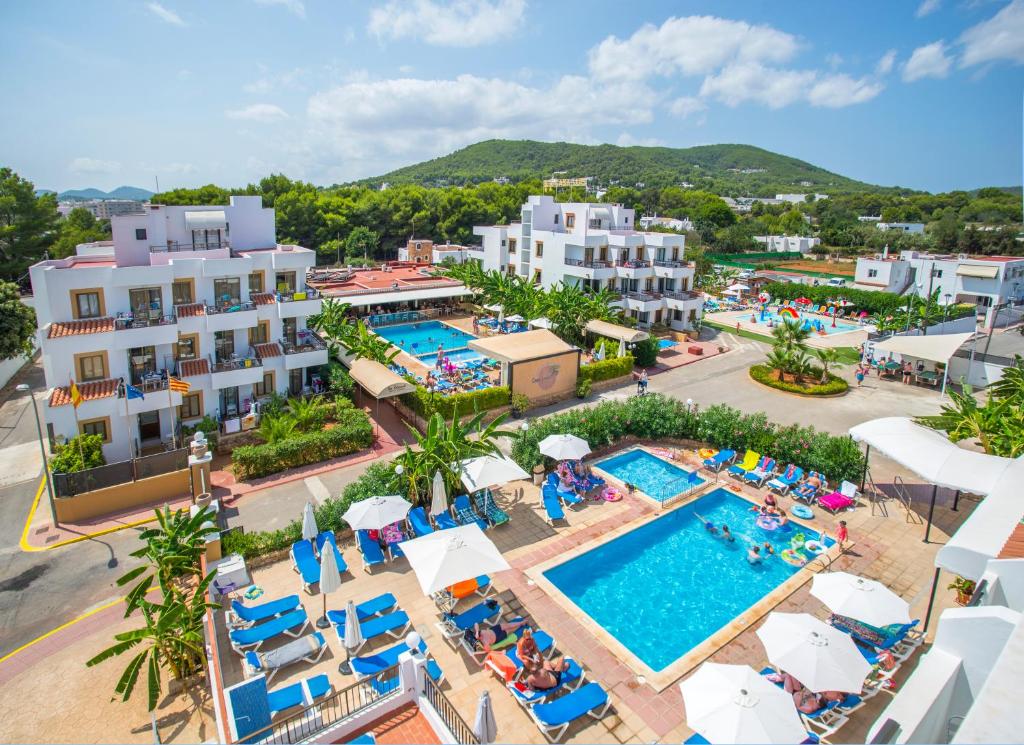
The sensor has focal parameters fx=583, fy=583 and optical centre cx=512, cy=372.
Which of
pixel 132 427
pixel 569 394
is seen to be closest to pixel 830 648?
pixel 569 394

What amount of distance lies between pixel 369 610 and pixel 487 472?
20.2 ft

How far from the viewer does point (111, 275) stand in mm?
22406

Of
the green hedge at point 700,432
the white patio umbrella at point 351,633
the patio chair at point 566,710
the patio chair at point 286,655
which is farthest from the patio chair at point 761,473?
the patio chair at point 286,655

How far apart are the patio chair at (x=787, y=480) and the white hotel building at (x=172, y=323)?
66.4 feet

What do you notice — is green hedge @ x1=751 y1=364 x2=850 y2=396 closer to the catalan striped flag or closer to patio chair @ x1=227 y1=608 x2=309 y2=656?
patio chair @ x1=227 y1=608 x2=309 y2=656

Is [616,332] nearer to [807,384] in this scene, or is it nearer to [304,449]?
[807,384]

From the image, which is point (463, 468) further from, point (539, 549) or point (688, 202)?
point (688, 202)

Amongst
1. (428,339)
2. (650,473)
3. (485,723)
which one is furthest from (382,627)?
(428,339)

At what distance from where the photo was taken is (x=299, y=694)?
1186 cm

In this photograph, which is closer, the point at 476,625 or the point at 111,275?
the point at 476,625

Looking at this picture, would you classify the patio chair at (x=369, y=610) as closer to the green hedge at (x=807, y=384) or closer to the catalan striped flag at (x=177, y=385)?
the catalan striped flag at (x=177, y=385)

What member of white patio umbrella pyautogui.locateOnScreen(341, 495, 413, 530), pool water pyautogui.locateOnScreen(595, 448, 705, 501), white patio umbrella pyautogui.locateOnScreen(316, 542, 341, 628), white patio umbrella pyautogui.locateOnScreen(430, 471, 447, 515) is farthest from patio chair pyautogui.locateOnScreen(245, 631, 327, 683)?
pool water pyautogui.locateOnScreen(595, 448, 705, 501)

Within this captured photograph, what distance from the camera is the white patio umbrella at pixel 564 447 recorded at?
838 inches

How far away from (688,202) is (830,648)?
157 metres
